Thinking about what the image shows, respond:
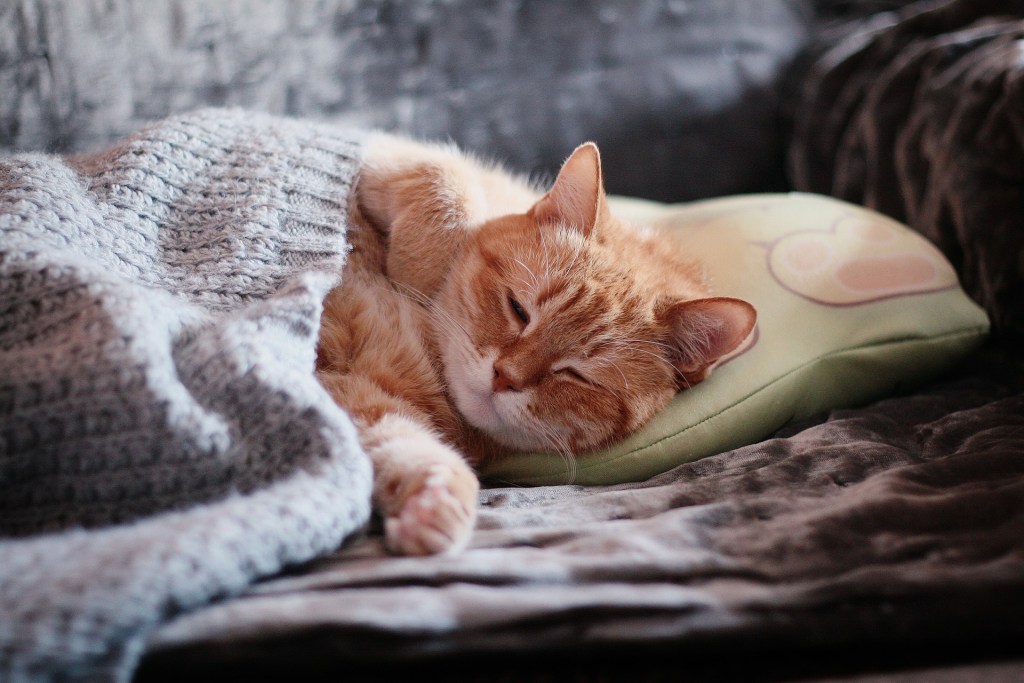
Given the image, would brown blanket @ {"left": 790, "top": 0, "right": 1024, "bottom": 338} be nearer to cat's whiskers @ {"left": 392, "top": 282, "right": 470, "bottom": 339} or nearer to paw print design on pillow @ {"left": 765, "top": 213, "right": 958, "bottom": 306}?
paw print design on pillow @ {"left": 765, "top": 213, "right": 958, "bottom": 306}

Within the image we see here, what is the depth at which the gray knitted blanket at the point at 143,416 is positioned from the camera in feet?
2.39

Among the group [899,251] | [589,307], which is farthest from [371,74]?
[899,251]

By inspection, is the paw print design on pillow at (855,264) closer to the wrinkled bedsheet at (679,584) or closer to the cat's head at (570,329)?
the cat's head at (570,329)

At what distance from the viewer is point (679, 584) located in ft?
2.83

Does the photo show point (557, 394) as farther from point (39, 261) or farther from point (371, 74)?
point (371, 74)

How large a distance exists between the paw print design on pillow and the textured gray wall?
765 millimetres

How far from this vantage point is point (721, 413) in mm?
1307

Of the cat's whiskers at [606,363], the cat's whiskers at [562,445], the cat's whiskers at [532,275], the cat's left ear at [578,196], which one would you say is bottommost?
the cat's whiskers at [562,445]

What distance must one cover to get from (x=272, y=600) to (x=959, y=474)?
966 mm

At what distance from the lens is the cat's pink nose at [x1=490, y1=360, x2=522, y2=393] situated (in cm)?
124

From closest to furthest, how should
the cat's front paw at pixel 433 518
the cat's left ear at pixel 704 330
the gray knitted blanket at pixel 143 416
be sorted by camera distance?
the gray knitted blanket at pixel 143 416 < the cat's front paw at pixel 433 518 < the cat's left ear at pixel 704 330

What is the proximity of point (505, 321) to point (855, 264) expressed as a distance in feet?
2.43

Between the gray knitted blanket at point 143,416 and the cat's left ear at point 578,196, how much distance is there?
1.30 ft

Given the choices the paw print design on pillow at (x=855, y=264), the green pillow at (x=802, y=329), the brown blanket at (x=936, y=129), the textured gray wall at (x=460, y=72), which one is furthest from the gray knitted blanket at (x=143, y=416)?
the brown blanket at (x=936, y=129)
